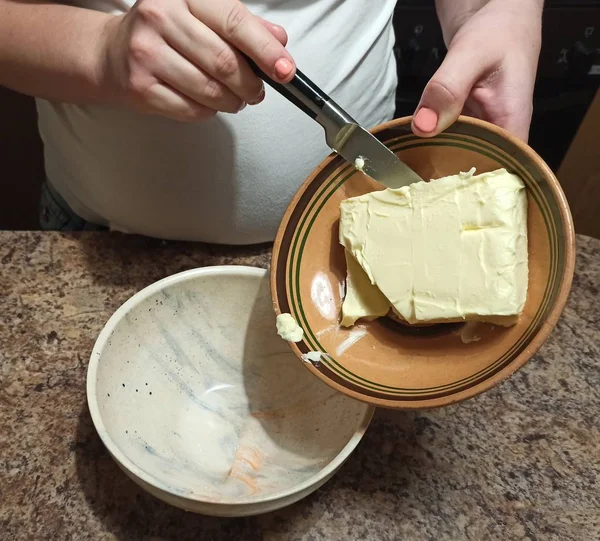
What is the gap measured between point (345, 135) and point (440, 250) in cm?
16

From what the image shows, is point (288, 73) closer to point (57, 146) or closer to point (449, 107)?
point (449, 107)

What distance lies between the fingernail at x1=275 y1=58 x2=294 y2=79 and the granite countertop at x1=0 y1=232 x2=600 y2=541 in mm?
433

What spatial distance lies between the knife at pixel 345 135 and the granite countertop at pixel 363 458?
312 mm

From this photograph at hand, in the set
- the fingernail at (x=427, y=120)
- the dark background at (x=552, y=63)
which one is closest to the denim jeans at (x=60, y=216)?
the fingernail at (x=427, y=120)

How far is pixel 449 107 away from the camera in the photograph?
62 centimetres

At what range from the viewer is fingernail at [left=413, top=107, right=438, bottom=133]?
62 cm

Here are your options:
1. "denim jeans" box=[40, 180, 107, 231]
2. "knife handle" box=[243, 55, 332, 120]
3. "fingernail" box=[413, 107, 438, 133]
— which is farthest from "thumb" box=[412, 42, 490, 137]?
"denim jeans" box=[40, 180, 107, 231]

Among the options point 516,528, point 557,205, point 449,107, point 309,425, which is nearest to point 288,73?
point 449,107

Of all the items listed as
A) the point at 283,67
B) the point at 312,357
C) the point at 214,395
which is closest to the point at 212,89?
the point at 283,67

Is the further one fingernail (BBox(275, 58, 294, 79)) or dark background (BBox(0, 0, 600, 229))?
dark background (BBox(0, 0, 600, 229))

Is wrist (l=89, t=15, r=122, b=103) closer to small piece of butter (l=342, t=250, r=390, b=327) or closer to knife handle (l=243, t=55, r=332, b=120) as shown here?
knife handle (l=243, t=55, r=332, b=120)

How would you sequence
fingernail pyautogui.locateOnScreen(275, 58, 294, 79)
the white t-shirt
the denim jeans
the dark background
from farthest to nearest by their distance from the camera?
the dark background → the denim jeans → the white t-shirt → fingernail pyautogui.locateOnScreen(275, 58, 294, 79)

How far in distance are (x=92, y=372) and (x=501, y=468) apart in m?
0.50

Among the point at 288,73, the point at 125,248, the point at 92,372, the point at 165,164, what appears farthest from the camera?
→ the point at 125,248
